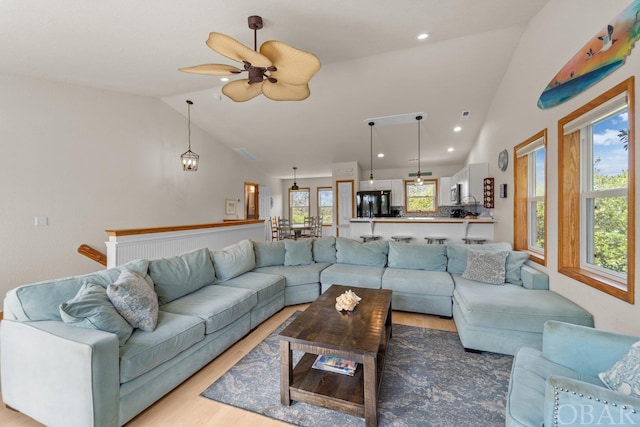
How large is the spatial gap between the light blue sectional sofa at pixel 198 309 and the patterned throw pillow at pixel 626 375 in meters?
1.00

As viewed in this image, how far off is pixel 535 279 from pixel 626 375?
169cm

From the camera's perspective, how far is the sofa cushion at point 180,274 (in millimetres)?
2395

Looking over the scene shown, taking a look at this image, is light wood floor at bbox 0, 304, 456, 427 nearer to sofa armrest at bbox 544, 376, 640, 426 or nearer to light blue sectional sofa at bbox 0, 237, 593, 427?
light blue sectional sofa at bbox 0, 237, 593, 427

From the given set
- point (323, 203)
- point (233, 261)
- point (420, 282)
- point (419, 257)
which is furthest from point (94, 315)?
point (323, 203)

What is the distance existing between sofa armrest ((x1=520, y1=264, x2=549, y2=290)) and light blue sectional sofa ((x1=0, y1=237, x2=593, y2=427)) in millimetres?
10

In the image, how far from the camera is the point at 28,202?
3250 millimetres

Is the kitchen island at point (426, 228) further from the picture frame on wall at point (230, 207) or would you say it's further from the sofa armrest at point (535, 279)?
the picture frame on wall at point (230, 207)

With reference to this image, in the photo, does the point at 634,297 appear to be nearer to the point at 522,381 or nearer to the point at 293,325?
the point at 522,381

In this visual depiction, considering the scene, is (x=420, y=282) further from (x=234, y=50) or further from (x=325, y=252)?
(x=234, y=50)

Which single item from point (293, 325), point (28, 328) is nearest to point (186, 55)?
point (28, 328)

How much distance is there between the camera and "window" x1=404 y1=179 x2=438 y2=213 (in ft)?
25.0

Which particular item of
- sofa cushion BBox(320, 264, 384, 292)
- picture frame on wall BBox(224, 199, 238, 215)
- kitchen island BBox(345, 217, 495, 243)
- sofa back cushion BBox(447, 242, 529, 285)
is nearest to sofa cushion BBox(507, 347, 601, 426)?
sofa back cushion BBox(447, 242, 529, 285)

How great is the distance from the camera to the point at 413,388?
1.88 metres

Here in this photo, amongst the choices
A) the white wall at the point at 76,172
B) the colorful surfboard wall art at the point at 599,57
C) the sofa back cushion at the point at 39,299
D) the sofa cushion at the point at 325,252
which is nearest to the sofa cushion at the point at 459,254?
the sofa cushion at the point at 325,252
